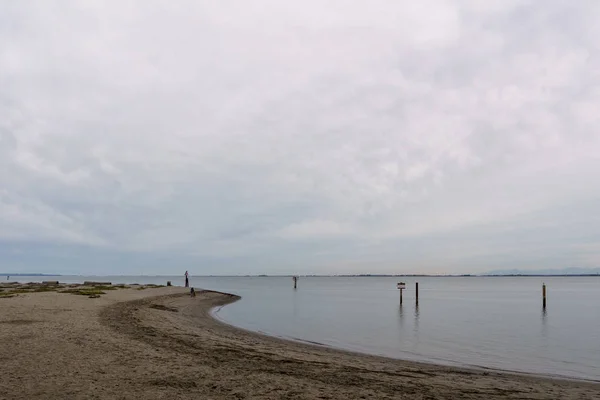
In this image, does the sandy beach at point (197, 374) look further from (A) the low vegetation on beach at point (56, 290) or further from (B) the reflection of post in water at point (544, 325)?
(A) the low vegetation on beach at point (56, 290)

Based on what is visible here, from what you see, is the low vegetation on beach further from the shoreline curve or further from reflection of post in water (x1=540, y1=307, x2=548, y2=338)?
reflection of post in water (x1=540, y1=307, x2=548, y2=338)

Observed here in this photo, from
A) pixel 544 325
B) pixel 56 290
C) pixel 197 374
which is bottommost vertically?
pixel 544 325

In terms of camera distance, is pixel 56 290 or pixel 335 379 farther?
pixel 56 290

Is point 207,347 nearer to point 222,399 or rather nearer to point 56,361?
point 56,361

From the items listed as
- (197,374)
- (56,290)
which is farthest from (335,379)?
(56,290)

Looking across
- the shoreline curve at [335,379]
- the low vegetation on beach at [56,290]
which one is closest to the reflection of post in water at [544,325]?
the shoreline curve at [335,379]

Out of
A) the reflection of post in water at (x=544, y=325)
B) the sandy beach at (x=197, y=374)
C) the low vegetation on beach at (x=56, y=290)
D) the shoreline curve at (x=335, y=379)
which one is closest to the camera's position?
the sandy beach at (x=197, y=374)

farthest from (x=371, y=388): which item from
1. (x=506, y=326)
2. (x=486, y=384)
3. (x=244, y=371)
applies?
(x=506, y=326)

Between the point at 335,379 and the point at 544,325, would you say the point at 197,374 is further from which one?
the point at 544,325

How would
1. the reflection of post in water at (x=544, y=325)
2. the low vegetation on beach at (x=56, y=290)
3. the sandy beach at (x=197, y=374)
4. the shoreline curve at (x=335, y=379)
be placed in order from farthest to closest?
the low vegetation on beach at (x=56, y=290), the reflection of post in water at (x=544, y=325), the shoreline curve at (x=335, y=379), the sandy beach at (x=197, y=374)

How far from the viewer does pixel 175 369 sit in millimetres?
12242

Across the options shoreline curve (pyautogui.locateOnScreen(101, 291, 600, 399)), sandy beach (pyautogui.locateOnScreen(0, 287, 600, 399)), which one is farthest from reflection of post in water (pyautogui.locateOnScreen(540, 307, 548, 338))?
sandy beach (pyautogui.locateOnScreen(0, 287, 600, 399))

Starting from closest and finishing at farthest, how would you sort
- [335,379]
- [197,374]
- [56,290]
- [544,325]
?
[197,374] → [335,379] → [544,325] → [56,290]

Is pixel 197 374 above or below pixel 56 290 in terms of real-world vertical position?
above
